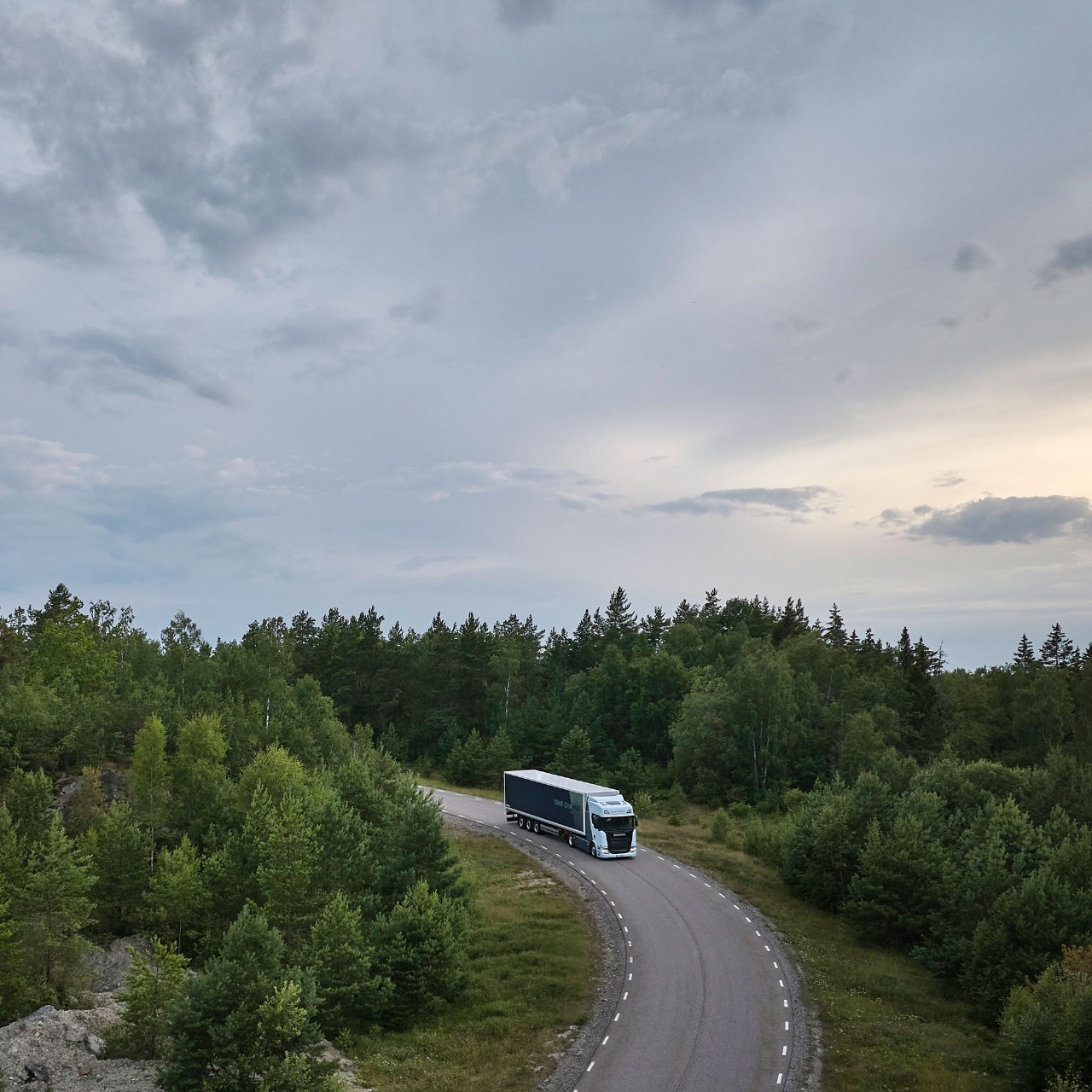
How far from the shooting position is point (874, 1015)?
34.1 metres

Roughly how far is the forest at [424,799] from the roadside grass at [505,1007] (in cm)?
215

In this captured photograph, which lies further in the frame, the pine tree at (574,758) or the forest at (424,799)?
the pine tree at (574,758)

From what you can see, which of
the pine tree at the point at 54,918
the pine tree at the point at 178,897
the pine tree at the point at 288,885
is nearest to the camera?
the pine tree at the point at 288,885

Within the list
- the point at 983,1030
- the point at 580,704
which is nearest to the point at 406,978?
the point at 983,1030

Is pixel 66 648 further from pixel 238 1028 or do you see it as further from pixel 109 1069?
pixel 238 1028

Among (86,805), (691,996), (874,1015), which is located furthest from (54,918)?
(874,1015)

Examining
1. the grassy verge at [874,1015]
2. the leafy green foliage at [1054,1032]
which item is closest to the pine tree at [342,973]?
the grassy verge at [874,1015]

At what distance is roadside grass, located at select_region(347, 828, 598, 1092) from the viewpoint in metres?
28.8

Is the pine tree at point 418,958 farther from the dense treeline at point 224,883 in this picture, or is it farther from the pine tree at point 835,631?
the pine tree at point 835,631

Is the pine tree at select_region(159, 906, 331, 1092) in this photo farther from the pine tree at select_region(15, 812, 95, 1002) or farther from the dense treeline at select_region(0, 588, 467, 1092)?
the pine tree at select_region(15, 812, 95, 1002)

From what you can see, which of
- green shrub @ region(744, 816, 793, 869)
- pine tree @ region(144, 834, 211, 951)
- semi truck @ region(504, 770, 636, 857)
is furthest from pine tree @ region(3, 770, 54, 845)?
green shrub @ region(744, 816, 793, 869)

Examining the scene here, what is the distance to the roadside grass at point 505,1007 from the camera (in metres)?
28.8

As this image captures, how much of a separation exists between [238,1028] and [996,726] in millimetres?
93299

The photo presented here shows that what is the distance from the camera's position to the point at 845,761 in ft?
279
